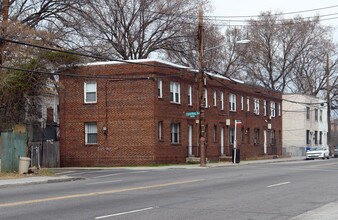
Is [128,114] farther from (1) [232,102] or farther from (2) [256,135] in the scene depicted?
(2) [256,135]

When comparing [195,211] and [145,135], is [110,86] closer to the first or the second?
[145,135]

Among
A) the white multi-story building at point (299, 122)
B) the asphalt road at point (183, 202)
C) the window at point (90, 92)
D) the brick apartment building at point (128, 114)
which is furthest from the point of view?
the white multi-story building at point (299, 122)

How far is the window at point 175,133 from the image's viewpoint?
40938 millimetres

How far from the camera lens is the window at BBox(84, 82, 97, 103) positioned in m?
39.9

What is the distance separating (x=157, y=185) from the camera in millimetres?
20359

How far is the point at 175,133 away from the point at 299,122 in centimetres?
3581

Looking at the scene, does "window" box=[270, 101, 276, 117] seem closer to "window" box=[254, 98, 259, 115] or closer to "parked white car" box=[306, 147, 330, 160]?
"window" box=[254, 98, 259, 115]

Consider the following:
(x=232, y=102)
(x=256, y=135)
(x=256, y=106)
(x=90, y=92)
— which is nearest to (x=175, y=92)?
(x=90, y=92)

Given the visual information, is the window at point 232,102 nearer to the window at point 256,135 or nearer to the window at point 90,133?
the window at point 256,135

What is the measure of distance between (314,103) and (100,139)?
4034 cm

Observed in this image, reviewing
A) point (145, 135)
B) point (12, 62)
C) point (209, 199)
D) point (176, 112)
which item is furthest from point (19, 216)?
point (176, 112)

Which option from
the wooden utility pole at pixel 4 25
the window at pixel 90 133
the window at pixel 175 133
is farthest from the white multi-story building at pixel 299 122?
the wooden utility pole at pixel 4 25

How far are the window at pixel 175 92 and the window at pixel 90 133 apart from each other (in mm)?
5984

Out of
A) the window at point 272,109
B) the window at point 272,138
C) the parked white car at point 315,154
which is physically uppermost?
the window at point 272,109
